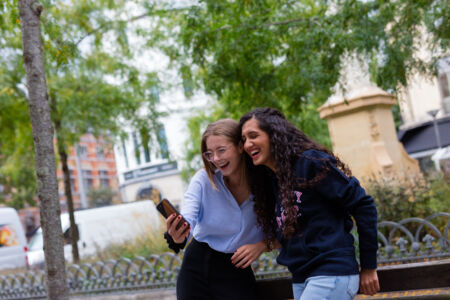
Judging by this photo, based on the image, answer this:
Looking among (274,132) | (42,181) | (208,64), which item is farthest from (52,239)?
(208,64)

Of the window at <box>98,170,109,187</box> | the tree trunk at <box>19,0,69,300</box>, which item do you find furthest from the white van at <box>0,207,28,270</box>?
the window at <box>98,170,109,187</box>

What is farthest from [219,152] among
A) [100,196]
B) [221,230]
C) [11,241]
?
[100,196]

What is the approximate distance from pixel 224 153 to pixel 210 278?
660mm

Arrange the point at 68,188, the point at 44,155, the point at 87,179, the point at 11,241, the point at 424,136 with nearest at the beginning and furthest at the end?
the point at 44,155
the point at 68,188
the point at 11,241
the point at 424,136
the point at 87,179

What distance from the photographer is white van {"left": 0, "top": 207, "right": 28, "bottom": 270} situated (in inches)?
561

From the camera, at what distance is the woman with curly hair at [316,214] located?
2070 millimetres

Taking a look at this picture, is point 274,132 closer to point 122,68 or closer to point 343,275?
point 343,275

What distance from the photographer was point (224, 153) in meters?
2.50

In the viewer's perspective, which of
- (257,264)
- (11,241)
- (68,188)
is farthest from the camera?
(11,241)

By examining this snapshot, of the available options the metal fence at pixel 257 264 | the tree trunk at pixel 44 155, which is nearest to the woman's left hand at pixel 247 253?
the tree trunk at pixel 44 155

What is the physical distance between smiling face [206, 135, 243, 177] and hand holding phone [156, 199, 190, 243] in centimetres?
33

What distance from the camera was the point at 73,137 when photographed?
1062 centimetres

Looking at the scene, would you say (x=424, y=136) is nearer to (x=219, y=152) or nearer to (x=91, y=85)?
(x=91, y=85)

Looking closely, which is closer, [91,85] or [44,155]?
[44,155]
